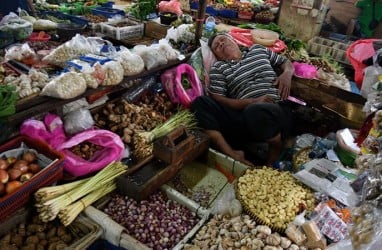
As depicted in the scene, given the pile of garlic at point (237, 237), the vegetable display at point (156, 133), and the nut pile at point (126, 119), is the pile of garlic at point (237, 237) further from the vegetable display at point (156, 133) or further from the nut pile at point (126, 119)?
the nut pile at point (126, 119)

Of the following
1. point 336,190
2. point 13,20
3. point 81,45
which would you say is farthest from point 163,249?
point 13,20

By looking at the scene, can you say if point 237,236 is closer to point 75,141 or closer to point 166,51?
point 75,141

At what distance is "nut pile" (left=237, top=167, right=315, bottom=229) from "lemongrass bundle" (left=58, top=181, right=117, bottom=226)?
1013 mm

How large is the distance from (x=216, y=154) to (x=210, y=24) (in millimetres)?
2137

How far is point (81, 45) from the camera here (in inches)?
119

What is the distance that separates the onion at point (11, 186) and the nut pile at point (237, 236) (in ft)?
3.77

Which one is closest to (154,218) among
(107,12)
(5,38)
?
(5,38)

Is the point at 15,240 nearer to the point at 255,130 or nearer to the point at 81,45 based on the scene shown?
the point at 81,45

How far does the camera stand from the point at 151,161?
8.27 feet

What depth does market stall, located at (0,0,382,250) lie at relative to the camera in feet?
6.39

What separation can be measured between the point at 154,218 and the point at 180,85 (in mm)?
1616

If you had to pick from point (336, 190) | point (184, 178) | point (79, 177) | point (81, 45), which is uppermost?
point (81, 45)

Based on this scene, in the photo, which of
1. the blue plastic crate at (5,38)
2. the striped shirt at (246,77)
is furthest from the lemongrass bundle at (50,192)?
the blue plastic crate at (5,38)

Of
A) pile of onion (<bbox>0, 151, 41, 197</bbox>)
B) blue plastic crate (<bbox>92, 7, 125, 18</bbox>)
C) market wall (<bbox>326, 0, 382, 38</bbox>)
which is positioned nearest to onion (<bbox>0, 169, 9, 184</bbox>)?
pile of onion (<bbox>0, 151, 41, 197</bbox>)
